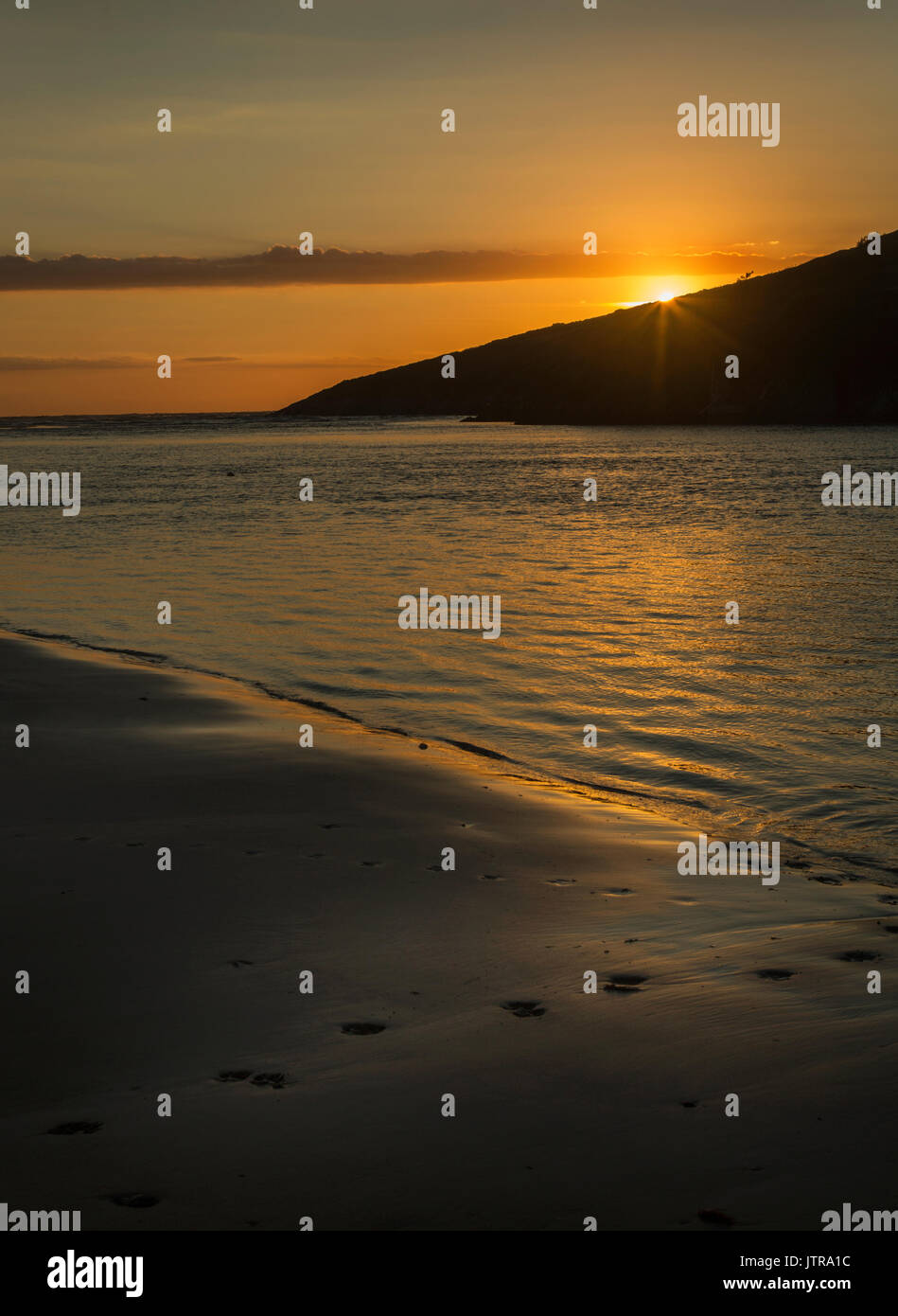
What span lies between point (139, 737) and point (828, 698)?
7688 mm

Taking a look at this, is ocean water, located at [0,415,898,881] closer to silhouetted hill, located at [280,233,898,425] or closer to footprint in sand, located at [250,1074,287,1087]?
footprint in sand, located at [250,1074,287,1087]

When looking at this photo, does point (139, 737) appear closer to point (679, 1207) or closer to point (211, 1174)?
point (211, 1174)

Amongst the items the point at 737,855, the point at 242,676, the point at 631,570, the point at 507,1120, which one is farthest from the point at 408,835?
the point at 631,570

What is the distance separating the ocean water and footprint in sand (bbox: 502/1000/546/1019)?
3.27 metres

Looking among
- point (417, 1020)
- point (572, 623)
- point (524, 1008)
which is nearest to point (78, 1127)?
point (417, 1020)

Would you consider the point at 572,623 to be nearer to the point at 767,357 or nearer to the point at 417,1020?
the point at 417,1020

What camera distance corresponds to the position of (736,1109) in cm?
454

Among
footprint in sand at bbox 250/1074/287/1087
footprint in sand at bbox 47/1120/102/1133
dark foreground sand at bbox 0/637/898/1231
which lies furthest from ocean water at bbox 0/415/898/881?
footprint in sand at bbox 47/1120/102/1133

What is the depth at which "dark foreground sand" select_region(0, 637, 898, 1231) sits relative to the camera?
4082 millimetres

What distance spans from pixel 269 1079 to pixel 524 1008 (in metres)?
1.32

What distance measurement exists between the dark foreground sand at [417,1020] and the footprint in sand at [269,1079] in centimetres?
3

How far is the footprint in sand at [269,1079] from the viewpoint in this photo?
186 inches
